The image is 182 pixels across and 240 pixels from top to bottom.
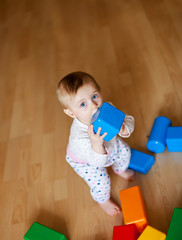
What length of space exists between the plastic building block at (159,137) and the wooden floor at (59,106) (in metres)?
0.06

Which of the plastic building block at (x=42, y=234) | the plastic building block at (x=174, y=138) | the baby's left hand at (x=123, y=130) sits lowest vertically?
the plastic building block at (x=42, y=234)

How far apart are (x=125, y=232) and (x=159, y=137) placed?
1.46 feet

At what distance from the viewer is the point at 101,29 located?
2092 millimetres

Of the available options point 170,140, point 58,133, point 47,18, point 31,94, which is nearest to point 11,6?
point 47,18

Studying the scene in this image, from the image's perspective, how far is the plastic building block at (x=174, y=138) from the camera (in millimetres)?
1135

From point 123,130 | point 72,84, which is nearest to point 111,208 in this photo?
point 123,130

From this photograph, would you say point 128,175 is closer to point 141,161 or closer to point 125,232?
point 141,161

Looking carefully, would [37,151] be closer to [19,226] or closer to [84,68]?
[19,226]

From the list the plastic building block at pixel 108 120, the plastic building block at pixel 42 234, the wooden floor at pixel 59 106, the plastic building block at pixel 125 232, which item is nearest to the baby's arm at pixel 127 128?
the plastic building block at pixel 108 120

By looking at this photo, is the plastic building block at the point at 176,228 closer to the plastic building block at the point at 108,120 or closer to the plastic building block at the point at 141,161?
the plastic building block at the point at 141,161

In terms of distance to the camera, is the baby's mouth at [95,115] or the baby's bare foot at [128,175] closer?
the baby's mouth at [95,115]

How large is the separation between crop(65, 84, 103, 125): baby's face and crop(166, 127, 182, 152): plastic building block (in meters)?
0.40

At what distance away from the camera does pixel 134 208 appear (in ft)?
3.35

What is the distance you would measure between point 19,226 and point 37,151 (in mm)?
417
